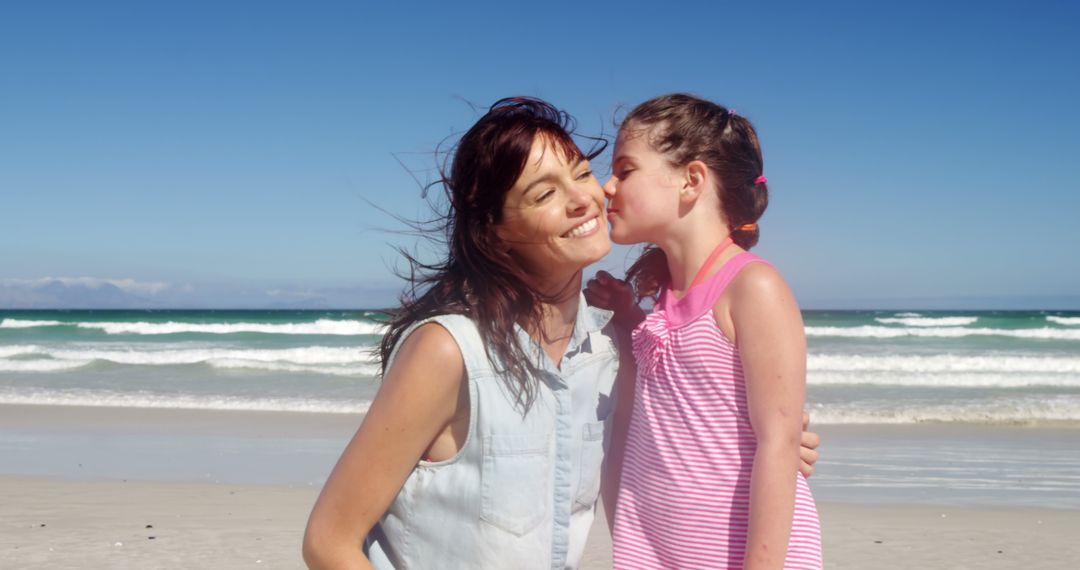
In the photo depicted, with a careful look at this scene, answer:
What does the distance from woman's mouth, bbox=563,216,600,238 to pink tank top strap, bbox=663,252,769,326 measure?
0.32 meters

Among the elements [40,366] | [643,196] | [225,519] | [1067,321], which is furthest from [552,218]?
[1067,321]

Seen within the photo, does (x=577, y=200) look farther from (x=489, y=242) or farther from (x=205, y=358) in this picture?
(x=205, y=358)

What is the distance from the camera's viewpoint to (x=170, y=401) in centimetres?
1391

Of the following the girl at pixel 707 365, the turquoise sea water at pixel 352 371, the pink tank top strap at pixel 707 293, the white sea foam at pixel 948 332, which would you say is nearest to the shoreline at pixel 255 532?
the turquoise sea water at pixel 352 371

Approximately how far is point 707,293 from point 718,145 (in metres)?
0.42

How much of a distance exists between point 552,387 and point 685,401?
1.27 feet

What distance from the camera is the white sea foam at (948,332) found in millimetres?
27750

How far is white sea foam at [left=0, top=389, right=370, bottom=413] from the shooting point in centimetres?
1320

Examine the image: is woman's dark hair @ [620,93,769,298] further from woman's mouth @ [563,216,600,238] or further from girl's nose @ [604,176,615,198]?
woman's mouth @ [563,216,600,238]

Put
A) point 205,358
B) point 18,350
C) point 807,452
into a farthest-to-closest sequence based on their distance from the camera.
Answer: point 18,350 → point 205,358 → point 807,452

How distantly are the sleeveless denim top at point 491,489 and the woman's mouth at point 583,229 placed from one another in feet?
0.87

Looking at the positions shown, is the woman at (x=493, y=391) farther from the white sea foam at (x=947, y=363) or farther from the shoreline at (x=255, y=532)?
the white sea foam at (x=947, y=363)

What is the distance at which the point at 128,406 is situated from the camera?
1344 cm

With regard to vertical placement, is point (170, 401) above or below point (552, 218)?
below
